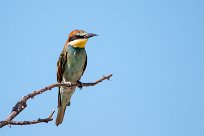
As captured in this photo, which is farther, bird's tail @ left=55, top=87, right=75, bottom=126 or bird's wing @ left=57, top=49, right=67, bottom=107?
bird's wing @ left=57, top=49, right=67, bottom=107

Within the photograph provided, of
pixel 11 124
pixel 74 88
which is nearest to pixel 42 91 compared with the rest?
pixel 11 124

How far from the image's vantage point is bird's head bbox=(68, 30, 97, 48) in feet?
17.8

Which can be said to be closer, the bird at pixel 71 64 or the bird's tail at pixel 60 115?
the bird's tail at pixel 60 115

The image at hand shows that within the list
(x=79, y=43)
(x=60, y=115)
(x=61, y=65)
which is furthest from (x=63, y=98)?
(x=79, y=43)

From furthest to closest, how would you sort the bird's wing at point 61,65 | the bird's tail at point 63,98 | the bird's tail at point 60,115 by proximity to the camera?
1. the bird's wing at point 61,65
2. the bird's tail at point 63,98
3. the bird's tail at point 60,115

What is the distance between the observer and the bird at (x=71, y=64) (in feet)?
17.9

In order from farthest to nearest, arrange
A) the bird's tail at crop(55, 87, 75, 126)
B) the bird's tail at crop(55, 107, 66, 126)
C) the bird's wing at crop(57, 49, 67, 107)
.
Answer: the bird's wing at crop(57, 49, 67, 107), the bird's tail at crop(55, 87, 75, 126), the bird's tail at crop(55, 107, 66, 126)

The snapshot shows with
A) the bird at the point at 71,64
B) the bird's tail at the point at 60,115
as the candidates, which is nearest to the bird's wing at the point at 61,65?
the bird at the point at 71,64

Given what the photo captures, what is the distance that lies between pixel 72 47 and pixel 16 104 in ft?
8.15

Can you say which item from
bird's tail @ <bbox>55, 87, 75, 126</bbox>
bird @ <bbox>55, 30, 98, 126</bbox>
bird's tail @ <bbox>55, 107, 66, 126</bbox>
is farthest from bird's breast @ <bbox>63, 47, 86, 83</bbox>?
bird's tail @ <bbox>55, 107, 66, 126</bbox>

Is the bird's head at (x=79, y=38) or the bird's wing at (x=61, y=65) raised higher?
the bird's head at (x=79, y=38)

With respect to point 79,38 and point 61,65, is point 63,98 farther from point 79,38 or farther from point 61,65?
point 79,38

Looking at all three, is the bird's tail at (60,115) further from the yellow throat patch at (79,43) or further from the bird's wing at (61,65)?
the yellow throat patch at (79,43)

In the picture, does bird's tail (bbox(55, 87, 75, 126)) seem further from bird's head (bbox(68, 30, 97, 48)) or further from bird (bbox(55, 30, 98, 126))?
bird's head (bbox(68, 30, 97, 48))
